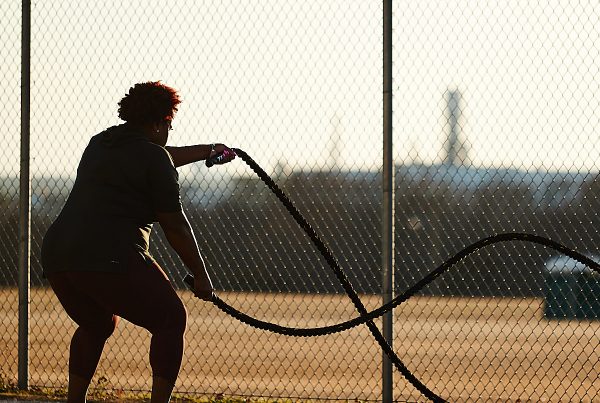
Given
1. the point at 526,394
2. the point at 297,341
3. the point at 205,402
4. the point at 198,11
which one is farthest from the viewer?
the point at 297,341

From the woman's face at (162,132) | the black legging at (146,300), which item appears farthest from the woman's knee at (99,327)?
the woman's face at (162,132)

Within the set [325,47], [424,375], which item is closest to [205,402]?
[325,47]

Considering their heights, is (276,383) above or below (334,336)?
above

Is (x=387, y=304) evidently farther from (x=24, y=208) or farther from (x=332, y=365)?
(x=332, y=365)

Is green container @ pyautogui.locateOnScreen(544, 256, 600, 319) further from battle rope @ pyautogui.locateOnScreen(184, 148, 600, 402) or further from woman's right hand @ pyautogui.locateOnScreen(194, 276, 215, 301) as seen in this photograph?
woman's right hand @ pyautogui.locateOnScreen(194, 276, 215, 301)

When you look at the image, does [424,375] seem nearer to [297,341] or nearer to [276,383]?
[276,383]

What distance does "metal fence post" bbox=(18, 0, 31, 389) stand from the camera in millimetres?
7438

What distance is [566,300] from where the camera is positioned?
16891 millimetres

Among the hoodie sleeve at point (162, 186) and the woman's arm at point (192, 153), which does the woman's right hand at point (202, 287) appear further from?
the woman's arm at point (192, 153)

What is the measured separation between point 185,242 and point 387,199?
1.90m

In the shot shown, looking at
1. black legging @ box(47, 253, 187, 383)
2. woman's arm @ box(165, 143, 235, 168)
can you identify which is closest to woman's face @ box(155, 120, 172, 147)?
woman's arm @ box(165, 143, 235, 168)

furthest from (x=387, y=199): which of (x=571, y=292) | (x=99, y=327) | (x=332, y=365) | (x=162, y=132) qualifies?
(x=571, y=292)

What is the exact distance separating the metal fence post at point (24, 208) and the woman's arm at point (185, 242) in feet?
7.96

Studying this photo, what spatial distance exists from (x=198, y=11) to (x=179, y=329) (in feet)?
10.2
